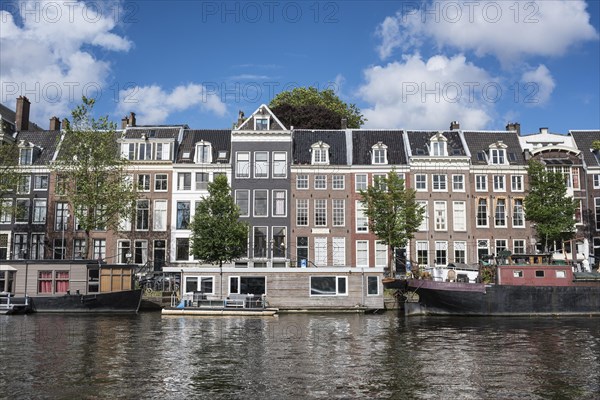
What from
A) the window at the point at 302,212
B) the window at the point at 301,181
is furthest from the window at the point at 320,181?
the window at the point at 302,212

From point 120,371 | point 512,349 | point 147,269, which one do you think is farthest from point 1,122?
point 512,349

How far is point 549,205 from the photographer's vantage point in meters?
60.5

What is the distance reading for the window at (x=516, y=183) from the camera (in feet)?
212

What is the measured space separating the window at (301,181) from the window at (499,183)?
19.4m

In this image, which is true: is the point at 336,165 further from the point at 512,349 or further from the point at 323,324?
the point at 512,349

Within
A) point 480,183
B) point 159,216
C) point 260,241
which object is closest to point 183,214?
point 159,216

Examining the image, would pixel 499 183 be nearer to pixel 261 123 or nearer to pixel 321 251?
pixel 321 251

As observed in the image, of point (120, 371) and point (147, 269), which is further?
point (147, 269)

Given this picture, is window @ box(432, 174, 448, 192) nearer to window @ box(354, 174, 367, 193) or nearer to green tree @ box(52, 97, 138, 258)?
window @ box(354, 174, 367, 193)

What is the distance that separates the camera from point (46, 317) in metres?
45.1

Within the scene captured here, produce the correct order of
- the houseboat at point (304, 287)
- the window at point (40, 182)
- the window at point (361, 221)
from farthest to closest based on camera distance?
the window at point (40, 182), the window at point (361, 221), the houseboat at point (304, 287)

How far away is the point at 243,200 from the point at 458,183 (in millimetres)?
21954

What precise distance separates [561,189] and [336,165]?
2186 cm

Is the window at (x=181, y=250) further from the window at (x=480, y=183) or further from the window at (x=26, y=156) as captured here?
the window at (x=480, y=183)
